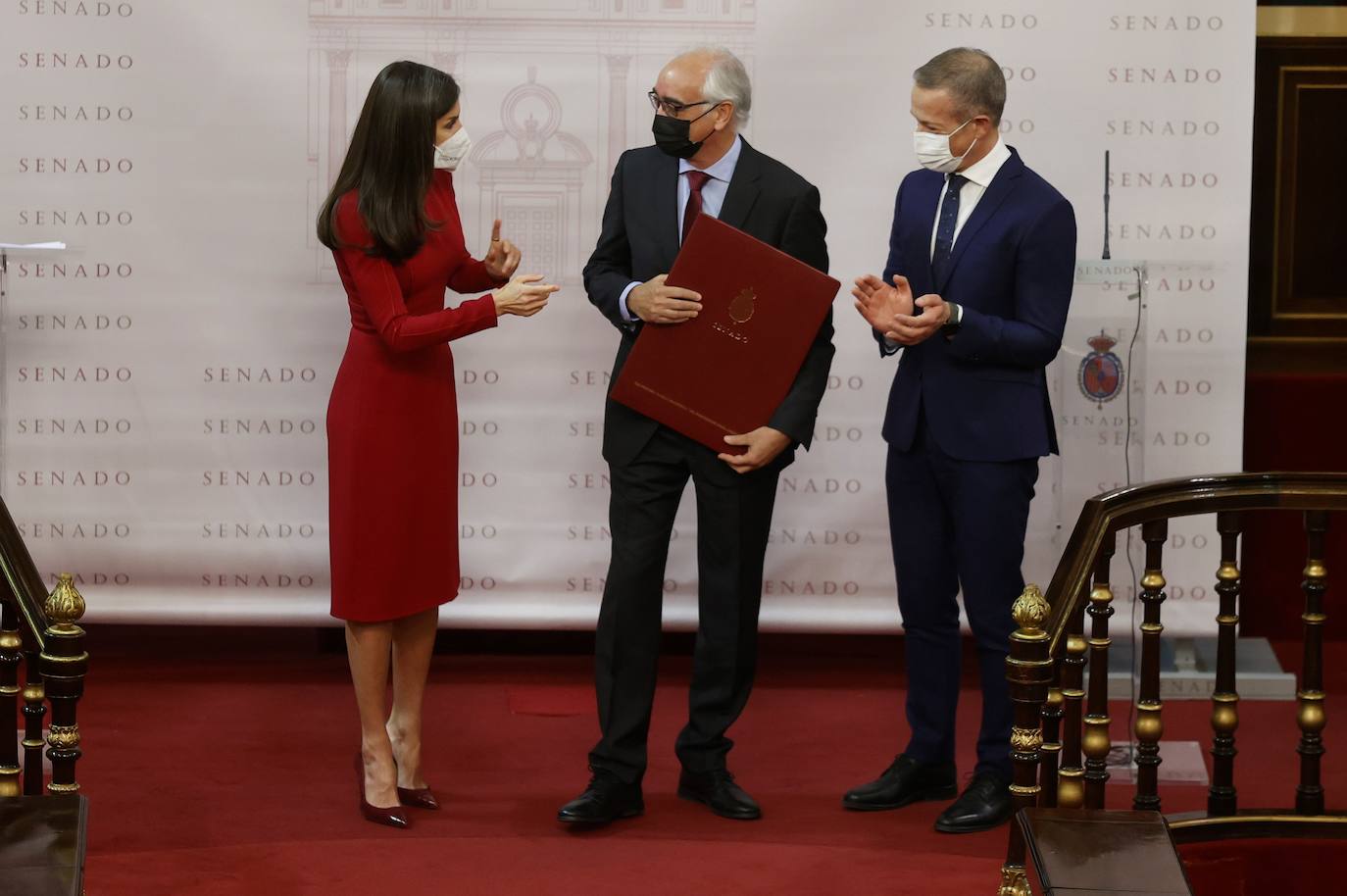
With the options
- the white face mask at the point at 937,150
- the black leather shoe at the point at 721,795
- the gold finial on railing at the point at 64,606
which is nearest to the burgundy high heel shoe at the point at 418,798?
the black leather shoe at the point at 721,795

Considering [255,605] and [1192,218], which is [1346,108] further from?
[255,605]

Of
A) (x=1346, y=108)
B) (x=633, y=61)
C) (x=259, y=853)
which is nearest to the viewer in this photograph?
(x=259, y=853)

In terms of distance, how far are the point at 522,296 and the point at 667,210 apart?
39cm

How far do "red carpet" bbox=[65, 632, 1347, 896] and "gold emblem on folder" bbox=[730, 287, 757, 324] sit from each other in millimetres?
1180

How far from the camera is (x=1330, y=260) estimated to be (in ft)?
18.2

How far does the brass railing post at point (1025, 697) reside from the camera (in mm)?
3066

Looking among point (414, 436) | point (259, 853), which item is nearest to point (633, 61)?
point (414, 436)

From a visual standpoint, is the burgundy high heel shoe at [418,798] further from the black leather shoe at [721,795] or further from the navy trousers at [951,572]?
the navy trousers at [951,572]

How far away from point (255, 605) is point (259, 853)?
65.6 inches

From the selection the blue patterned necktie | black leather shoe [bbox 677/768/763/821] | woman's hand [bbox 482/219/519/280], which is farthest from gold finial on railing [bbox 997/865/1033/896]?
woman's hand [bbox 482/219/519/280]

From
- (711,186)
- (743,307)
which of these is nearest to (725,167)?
(711,186)

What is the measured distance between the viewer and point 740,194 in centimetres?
391

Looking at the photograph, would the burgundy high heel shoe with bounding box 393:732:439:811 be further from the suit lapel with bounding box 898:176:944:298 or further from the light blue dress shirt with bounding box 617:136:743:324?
the suit lapel with bounding box 898:176:944:298

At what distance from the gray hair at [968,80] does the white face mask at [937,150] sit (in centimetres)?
4
